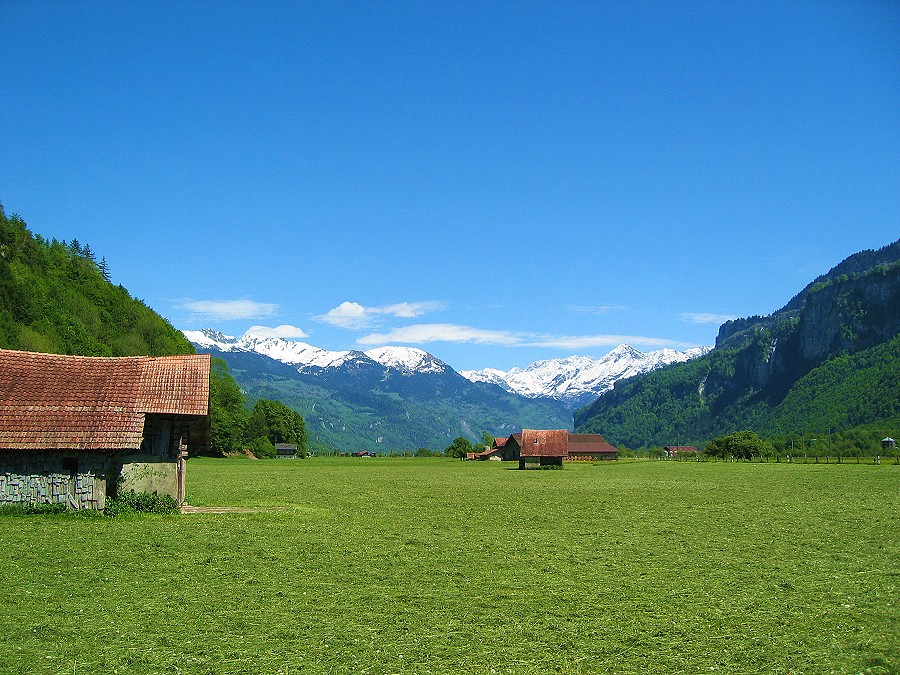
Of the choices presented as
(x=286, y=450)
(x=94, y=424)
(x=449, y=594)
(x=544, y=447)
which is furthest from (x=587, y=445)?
(x=449, y=594)

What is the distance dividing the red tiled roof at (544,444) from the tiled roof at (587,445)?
75.3m

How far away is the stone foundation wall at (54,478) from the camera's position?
94.9 ft

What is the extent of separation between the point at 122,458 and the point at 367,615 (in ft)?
67.9

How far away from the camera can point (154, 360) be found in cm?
3512

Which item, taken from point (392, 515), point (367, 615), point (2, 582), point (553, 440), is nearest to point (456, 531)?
point (392, 515)

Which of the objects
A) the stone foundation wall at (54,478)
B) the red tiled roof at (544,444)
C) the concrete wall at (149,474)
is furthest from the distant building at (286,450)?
the stone foundation wall at (54,478)

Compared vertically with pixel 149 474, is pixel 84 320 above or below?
above

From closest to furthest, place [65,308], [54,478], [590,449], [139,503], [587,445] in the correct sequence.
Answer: [54,478]
[139,503]
[65,308]
[590,449]
[587,445]

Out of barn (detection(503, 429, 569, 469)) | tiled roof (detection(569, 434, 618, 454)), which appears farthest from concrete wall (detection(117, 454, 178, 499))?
tiled roof (detection(569, 434, 618, 454))

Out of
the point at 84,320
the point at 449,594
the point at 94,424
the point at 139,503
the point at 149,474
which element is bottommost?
the point at 449,594

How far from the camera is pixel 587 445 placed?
170m

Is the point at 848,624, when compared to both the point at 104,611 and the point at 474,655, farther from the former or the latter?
the point at 104,611

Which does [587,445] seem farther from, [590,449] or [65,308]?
[65,308]

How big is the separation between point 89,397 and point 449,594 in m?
21.5
